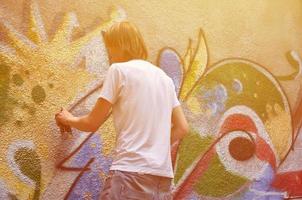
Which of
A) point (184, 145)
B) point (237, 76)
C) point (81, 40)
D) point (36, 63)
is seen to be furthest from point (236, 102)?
point (36, 63)

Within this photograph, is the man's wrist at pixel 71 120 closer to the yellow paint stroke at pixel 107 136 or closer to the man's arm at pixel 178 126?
the man's arm at pixel 178 126

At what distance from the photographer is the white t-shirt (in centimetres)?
257

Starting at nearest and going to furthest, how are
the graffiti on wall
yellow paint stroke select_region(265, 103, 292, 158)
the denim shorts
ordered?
the denim shorts
the graffiti on wall
yellow paint stroke select_region(265, 103, 292, 158)

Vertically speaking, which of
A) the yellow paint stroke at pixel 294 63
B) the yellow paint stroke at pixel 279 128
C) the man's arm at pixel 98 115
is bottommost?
the yellow paint stroke at pixel 279 128

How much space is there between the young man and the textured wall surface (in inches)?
27.2

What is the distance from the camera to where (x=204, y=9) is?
4188 millimetres

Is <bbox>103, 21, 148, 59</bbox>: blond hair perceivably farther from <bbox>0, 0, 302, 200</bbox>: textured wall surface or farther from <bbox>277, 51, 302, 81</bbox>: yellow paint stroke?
<bbox>277, 51, 302, 81</bbox>: yellow paint stroke

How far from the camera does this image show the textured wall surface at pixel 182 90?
3.30 m

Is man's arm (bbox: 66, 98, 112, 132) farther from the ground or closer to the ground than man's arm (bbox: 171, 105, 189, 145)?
farther from the ground

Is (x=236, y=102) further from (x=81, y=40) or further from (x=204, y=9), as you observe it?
(x=81, y=40)

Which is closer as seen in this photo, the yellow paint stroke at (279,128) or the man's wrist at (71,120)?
the man's wrist at (71,120)

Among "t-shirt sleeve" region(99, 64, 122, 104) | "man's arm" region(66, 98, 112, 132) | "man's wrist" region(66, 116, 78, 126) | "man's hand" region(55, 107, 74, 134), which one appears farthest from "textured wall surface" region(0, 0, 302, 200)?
"t-shirt sleeve" region(99, 64, 122, 104)

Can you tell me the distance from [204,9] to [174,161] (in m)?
1.31

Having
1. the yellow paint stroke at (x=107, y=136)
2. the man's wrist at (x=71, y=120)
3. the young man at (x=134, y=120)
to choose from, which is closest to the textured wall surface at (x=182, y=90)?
the yellow paint stroke at (x=107, y=136)
